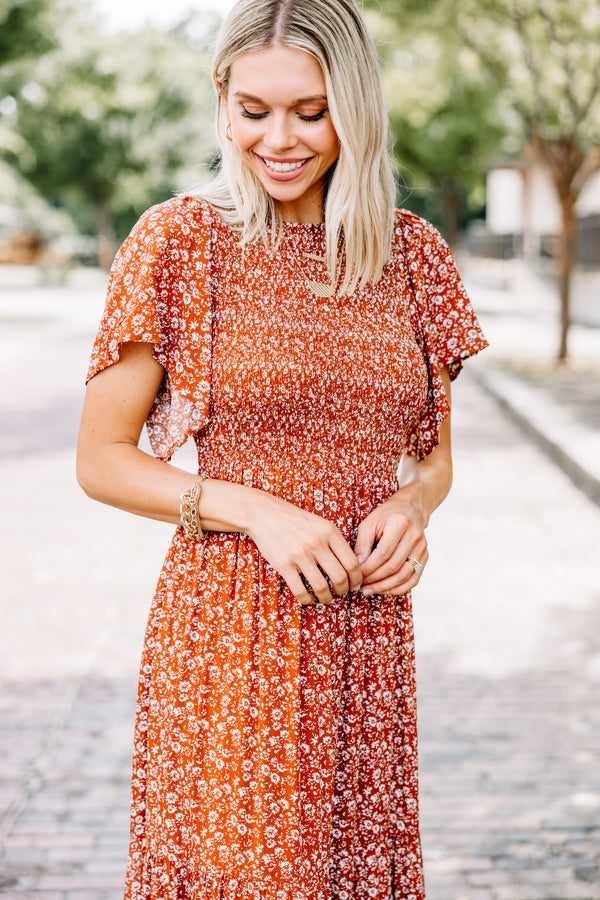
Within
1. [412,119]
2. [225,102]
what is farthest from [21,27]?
[225,102]

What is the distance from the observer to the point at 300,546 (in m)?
1.68

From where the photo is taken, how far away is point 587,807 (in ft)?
12.1

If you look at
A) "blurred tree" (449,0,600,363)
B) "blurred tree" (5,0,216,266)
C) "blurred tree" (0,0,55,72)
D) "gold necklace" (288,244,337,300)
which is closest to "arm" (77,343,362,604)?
"gold necklace" (288,244,337,300)

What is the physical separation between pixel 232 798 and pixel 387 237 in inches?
39.4

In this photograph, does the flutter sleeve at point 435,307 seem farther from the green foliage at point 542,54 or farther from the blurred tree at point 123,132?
the blurred tree at point 123,132

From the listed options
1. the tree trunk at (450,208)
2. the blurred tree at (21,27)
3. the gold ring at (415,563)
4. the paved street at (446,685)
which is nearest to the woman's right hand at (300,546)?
the gold ring at (415,563)

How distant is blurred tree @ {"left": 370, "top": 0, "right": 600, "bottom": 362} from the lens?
13.9m

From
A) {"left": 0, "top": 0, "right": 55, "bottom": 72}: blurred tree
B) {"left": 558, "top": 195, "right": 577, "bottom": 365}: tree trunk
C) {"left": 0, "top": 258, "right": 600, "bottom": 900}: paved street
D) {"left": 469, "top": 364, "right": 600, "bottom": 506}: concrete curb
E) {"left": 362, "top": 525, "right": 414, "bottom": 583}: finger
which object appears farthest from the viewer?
{"left": 0, "top": 0, "right": 55, "bottom": 72}: blurred tree

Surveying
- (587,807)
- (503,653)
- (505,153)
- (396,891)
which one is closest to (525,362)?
(503,653)

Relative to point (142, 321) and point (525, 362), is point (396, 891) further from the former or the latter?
point (525, 362)

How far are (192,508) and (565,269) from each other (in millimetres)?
13909

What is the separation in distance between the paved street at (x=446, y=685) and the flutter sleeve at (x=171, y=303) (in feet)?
6.84

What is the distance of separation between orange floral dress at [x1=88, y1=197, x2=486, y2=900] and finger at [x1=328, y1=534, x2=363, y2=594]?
0.33ft

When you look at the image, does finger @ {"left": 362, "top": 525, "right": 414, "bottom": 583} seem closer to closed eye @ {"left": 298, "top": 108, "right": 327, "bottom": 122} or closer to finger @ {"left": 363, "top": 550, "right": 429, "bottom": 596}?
finger @ {"left": 363, "top": 550, "right": 429, "bottom": 596}
